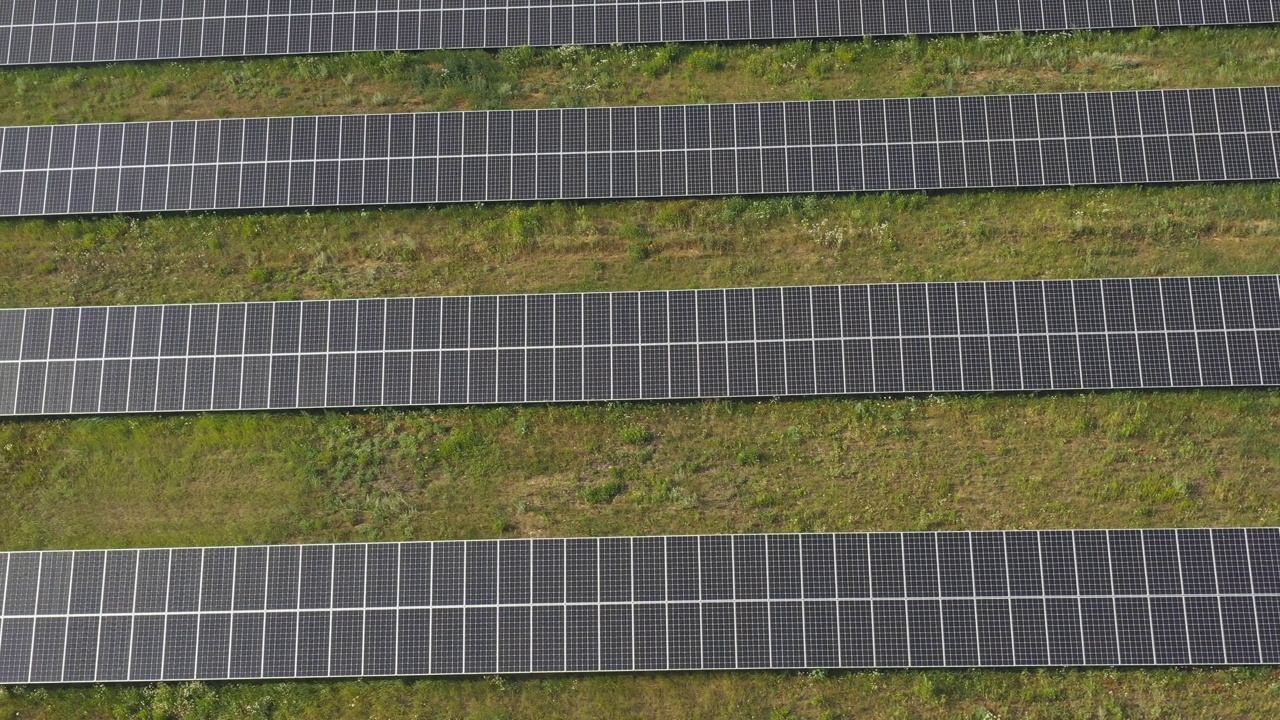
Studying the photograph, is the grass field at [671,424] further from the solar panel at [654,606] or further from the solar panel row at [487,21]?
the solar panel at [654,606]

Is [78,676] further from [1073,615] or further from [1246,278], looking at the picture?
[1246,278]

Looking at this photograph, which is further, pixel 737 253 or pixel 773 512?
pixel 737 253

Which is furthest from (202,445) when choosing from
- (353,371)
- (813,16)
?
(813,16)

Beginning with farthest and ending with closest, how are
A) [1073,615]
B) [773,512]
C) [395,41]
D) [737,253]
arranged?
[395,41], [737,253], [773,512], [1073,615]

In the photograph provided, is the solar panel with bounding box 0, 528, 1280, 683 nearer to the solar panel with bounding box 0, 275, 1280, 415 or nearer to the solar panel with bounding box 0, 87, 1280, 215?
the solar panel with bounding box 0, 275, 1280, 415

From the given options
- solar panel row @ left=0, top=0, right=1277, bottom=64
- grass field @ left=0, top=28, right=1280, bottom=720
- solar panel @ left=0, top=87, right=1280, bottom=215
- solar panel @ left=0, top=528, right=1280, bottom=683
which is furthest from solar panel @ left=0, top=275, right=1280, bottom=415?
solar panel row @ left=0, top=0, right=1277, bottom=64

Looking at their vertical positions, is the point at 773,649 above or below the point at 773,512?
below

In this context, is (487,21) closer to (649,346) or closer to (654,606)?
(649,346)

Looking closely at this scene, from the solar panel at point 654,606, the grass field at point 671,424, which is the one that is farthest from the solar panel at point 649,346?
the solar panel at point 654,606
